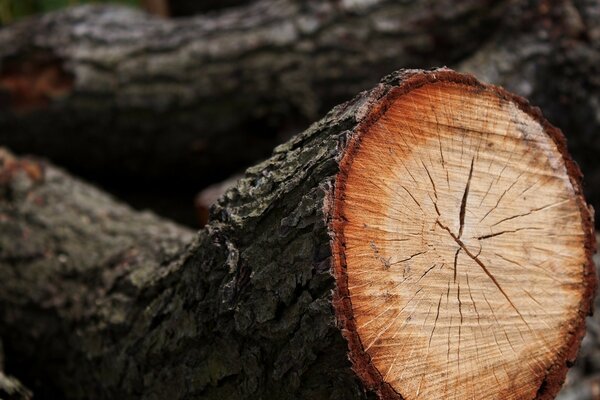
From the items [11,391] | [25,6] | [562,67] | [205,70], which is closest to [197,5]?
[25,6]

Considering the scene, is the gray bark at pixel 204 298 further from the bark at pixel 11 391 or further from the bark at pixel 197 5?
the bark at pixel 197 5

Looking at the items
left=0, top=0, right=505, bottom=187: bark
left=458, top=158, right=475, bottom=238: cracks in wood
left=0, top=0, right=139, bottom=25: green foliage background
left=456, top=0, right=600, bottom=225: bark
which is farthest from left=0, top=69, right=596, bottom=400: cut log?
left=0, top=0, right=139, bottom=25: green foliage background

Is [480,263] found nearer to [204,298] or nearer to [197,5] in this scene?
[204,298]

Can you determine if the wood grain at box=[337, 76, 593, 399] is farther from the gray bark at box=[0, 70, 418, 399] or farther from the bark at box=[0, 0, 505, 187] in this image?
the bark at box=[0, 0, 505, 187]

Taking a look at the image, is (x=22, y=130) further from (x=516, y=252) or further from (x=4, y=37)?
(x=516, y=252)

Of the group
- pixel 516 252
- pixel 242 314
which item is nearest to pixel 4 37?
pixel 242 314
